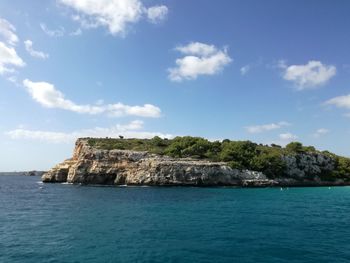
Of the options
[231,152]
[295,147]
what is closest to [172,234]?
[231,152]

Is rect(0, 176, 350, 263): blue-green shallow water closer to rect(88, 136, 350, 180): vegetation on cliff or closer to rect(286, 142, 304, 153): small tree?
rect(88, 136, 350, 180): vegetation on cliff

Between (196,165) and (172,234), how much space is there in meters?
68.2

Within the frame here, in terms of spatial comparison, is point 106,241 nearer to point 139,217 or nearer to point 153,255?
point 153,255

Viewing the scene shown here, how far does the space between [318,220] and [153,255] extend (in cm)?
2416

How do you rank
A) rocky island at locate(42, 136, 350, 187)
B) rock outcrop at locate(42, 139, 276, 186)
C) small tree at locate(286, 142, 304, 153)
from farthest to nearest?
small tree at locate(286, 142, 304, 153)
rocky island at locate(42, 136, 350, 187)
rock outcrop at locate(42, 139, 276, 186)

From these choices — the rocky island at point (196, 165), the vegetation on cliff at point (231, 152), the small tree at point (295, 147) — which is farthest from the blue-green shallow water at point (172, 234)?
the small tree at point (295, 147)

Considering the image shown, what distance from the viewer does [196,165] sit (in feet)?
324

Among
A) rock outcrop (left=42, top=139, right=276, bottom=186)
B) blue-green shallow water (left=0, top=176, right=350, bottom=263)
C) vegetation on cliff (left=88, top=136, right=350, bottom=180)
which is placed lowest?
blue-green shallow water (left=0, top=176, right=350, bottom=263)

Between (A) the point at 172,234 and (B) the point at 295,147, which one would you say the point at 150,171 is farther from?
(A) the point at 172,234

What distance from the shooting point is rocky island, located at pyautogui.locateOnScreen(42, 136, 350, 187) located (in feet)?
320

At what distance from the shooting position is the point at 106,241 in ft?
92.4

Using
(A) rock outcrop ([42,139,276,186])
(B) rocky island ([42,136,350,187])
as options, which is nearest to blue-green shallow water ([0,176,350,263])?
(A) rock outcrop ([42,139,276,186])

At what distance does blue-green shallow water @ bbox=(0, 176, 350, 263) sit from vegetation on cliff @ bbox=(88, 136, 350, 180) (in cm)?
5730

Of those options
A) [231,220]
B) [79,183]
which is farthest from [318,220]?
[79,183]
